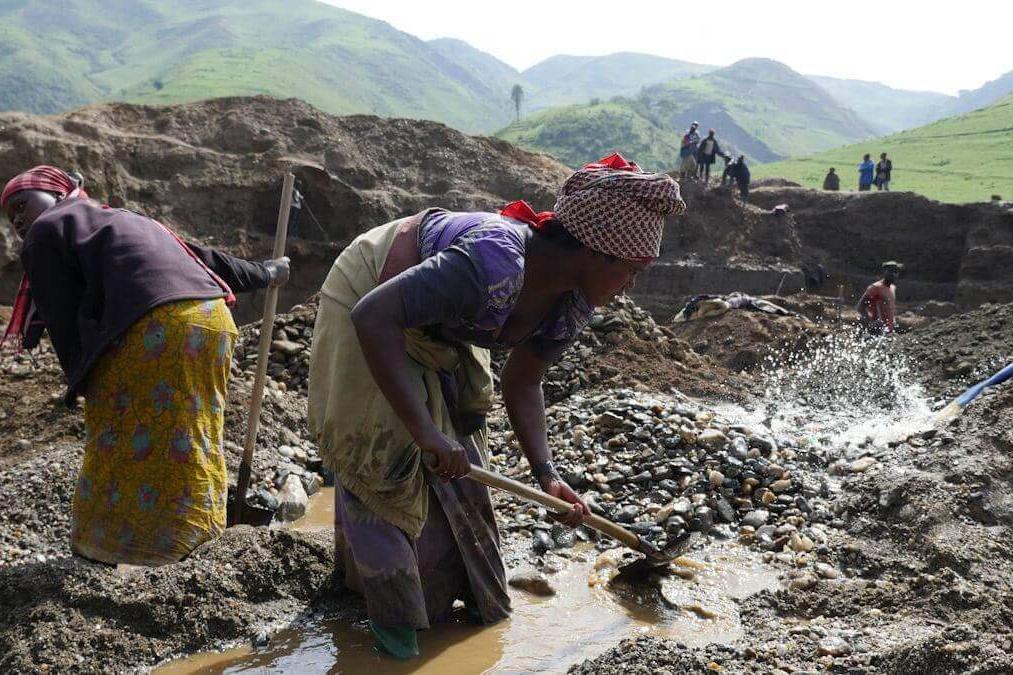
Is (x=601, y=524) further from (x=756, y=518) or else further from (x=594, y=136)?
→ (x=594, y=136)

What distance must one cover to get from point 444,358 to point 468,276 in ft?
1.83

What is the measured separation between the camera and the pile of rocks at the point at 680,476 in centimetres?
435

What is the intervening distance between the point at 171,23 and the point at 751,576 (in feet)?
483

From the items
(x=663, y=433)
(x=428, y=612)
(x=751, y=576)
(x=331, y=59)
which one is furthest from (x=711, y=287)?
(x=331, y=59)

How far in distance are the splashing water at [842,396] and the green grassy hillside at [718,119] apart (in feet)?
161

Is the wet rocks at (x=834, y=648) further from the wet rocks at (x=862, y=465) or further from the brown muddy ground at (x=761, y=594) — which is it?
the wet rocks at (x=862, y=465)

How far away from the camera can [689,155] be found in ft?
60.8

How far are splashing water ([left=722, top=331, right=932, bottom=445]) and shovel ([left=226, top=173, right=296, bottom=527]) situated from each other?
382 cm

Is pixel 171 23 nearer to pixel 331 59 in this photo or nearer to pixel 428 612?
pixel 331 59

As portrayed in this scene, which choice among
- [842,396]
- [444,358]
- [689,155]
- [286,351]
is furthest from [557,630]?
[689,155]

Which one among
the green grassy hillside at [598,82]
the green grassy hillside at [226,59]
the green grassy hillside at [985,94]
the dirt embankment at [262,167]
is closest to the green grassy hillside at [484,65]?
the green grassy hillside at [598,82]

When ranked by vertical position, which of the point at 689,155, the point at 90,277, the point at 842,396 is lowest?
the point at 842,396

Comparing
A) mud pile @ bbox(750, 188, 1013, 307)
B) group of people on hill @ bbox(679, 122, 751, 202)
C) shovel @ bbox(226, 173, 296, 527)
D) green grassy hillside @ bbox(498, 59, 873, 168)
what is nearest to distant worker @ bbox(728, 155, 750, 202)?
group of people on hill @ bbox(679, 122, 751, 202)

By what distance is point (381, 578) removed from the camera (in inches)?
104
